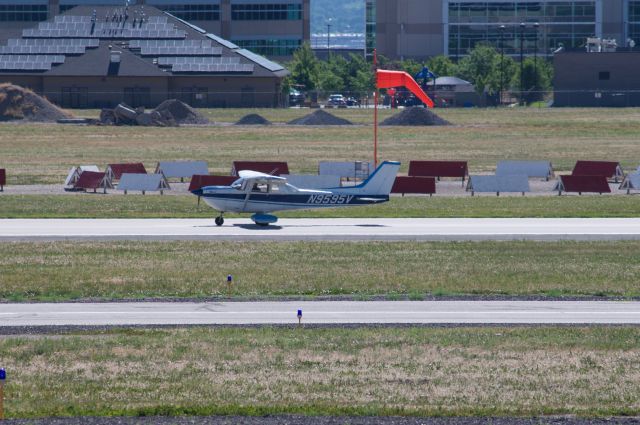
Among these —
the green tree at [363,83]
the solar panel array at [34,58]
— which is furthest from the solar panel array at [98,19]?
the green tree at [363,83]

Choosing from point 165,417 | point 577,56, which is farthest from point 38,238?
point 577,56

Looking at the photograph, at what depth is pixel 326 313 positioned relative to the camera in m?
22.0

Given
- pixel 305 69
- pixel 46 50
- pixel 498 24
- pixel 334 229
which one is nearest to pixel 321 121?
pixel 46 50

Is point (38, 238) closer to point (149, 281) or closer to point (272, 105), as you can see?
point (149, 281)

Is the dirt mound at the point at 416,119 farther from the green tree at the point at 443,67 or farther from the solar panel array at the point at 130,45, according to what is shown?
the green tree at the point at 443,67

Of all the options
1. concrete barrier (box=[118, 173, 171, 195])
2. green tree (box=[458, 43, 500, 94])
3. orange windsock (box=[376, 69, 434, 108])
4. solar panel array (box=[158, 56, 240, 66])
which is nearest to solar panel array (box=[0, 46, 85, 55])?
solar panel array (box=[158, 56, 240, 66])

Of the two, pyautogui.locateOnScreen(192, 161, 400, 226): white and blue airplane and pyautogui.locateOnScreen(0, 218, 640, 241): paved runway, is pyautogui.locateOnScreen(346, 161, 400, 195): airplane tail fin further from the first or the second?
pyautogui.locateOnScreen(0, 218, 640, 241): paved runway

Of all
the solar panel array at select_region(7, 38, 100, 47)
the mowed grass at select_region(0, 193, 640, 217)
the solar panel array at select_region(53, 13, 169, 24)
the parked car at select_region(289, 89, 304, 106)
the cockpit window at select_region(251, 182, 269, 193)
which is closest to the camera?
the cockpit window at select_region(251, 182, 269, 193)

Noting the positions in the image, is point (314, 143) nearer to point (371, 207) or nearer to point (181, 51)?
point (371, 207)

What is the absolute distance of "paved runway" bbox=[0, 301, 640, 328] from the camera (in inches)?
834

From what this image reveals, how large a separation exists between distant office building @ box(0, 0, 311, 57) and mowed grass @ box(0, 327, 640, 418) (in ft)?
439

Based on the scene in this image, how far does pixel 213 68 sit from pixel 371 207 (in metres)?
81.5

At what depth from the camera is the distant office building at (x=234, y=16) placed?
487 feet

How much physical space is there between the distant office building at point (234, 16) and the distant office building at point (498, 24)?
48.7ft
